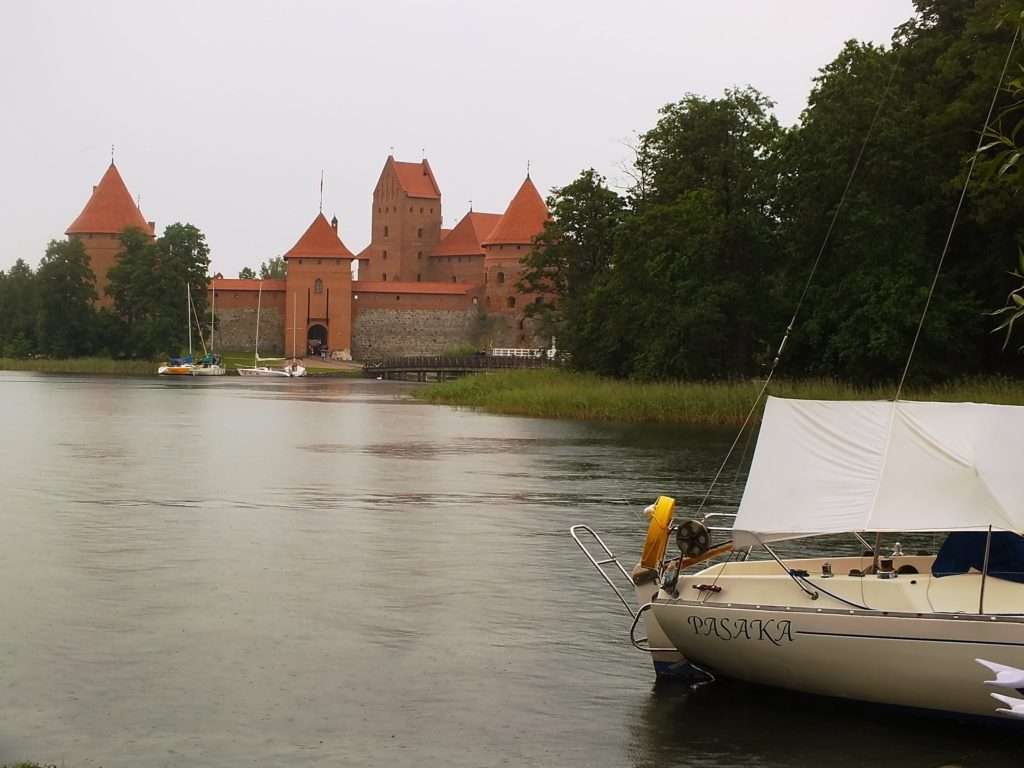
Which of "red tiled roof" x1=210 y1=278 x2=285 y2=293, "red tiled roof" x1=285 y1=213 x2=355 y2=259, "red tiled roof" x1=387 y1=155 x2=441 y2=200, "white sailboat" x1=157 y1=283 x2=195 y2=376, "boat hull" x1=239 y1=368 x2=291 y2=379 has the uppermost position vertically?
"red tiled roof" x1=387 y1=155 x2=441 y2=200

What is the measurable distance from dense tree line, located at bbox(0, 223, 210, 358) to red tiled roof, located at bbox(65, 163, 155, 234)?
535 inches

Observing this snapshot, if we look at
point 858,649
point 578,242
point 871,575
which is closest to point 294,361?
point 578,242

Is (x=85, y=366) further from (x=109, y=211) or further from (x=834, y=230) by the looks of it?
(x=834, y=230)

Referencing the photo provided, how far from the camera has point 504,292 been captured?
116812 mm

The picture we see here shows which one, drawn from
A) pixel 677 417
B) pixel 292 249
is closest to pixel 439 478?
pixel 677 417

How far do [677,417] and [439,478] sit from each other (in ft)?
50.4

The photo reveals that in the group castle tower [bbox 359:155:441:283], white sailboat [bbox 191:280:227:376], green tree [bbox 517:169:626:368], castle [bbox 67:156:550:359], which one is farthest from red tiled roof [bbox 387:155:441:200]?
green tree [bbox 517:169:626:368]

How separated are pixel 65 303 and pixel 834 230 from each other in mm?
67271

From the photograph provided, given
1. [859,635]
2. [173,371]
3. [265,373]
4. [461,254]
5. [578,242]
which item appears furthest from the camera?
Result: [461,254]

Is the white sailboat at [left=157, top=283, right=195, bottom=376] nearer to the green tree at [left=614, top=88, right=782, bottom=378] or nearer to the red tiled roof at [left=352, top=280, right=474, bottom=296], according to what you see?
the red tiled roof at [left=352, top=280, right=474, bottom=296]

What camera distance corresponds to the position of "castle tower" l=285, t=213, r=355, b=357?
4419 inches

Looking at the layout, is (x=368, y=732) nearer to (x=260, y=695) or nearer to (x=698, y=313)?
(x=260, y=695)

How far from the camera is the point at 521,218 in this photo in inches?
4599

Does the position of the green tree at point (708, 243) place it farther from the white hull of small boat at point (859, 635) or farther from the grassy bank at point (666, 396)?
the white hull of small boat at point (859, 635)
